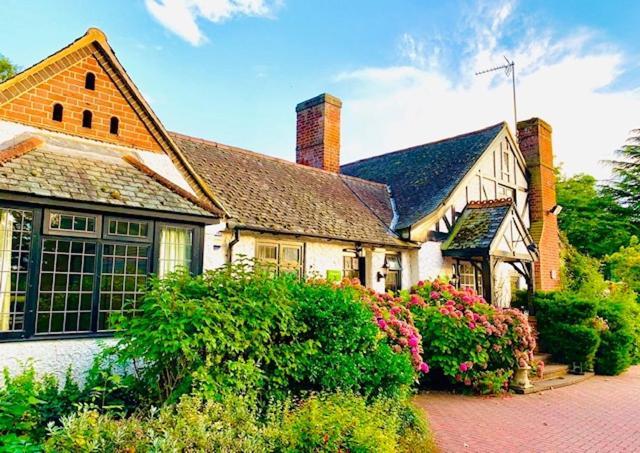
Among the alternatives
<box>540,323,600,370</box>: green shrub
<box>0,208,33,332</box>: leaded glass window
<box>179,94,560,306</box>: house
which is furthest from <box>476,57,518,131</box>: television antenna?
<box>0,208,33,332</box>: leaded glass window

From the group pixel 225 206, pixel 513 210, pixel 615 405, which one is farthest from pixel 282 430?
pixel 513 210

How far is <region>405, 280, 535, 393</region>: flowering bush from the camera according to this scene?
30.9 ft

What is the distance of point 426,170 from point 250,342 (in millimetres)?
12773

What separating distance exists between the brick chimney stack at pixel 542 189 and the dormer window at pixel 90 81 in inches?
615

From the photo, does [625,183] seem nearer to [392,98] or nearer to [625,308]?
[625,308]

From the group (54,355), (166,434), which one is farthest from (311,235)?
(166,434)

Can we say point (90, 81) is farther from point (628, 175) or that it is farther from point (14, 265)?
point (628, 175)

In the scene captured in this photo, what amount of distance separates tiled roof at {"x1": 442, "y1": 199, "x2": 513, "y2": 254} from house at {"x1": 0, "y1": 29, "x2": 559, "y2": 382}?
49 mm

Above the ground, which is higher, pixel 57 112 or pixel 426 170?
pixel 426 170

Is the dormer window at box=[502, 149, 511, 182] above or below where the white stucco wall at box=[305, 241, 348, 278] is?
above

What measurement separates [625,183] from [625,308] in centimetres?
1861

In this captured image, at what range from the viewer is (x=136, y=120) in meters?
8.51

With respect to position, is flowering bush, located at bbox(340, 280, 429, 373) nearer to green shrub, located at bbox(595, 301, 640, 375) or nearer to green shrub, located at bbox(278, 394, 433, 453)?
green shrub, located at bbox(278, 394, 433, 453)

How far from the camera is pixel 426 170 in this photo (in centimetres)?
1675
